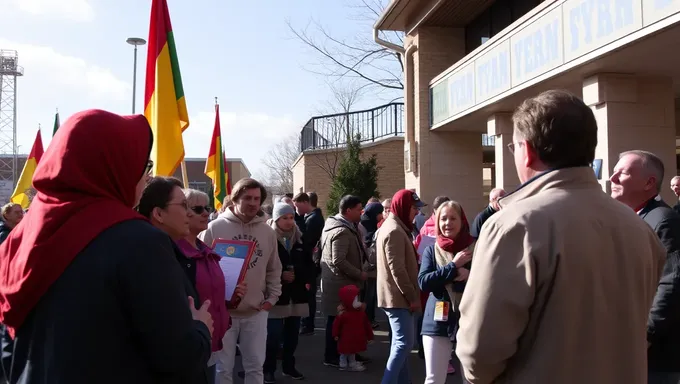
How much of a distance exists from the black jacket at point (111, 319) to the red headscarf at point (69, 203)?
38 mm

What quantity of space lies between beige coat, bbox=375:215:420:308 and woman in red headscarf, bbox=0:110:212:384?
12.0ft

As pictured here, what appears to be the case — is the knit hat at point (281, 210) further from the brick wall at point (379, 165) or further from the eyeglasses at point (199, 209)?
the brick wall at point (379, 165)

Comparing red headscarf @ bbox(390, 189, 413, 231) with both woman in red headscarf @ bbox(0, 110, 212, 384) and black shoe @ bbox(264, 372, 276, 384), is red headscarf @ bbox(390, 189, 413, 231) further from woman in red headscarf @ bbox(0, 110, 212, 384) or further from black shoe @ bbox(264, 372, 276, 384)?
woman in red headscarf @ bbox(0, 110, 212, 384)

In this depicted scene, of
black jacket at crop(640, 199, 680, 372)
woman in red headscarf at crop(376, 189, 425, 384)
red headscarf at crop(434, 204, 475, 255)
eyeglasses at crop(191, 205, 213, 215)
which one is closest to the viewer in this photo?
black jacket at crop(640, 199, 680, 372)

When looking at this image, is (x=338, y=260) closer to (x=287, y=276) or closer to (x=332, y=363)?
(x=287, y=276)

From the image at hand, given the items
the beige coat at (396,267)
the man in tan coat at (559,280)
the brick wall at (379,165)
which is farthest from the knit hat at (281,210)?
the brick wall at (379,165)

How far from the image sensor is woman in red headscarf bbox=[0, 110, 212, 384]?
1813 mm

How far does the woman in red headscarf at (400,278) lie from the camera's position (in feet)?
17.6

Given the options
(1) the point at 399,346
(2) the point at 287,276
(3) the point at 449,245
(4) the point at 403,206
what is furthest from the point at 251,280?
(3) the point at 449,245

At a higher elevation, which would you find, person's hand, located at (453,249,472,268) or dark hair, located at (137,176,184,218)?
dark hair, located at (137,176,184,218)

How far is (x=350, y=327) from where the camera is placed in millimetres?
7141

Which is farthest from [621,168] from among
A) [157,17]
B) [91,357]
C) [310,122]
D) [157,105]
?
[310,122]

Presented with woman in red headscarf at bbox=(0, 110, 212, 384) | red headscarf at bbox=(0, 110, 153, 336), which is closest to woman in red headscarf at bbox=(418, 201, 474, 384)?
woman in red headscarf at bbox=(0, 110, 212, 384)

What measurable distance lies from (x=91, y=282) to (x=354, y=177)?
19.6 m
